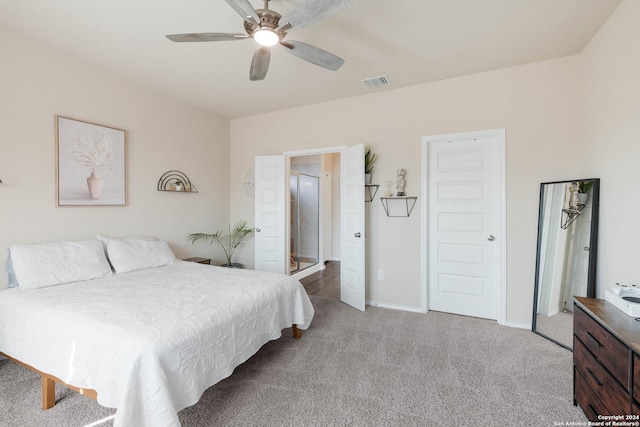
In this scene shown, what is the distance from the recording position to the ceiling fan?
5.26 ft

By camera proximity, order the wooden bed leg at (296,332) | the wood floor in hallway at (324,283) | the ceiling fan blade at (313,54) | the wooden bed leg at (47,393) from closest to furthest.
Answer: the wooden bed leg at (47,393), the ceiling fan blade at (313,54), the wooden bed leg at (296,332), the wood floor in hallway at (324,283)

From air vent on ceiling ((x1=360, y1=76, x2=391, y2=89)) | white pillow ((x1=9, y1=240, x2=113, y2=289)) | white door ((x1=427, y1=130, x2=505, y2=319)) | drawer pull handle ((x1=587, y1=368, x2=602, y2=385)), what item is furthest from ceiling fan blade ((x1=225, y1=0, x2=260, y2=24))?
drawer pull handle ((x1=587, y1=368, x2=602, y2=385))

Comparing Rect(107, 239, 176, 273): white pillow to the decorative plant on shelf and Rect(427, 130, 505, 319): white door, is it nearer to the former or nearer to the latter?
Rect(427, 130, 505, 319): white door

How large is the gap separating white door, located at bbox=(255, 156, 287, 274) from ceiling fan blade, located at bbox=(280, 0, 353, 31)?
2468 millimetres

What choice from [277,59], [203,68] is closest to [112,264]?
[203,68]

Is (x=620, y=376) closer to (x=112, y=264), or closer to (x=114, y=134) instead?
(x=112, y=264)

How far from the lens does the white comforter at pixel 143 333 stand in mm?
1344

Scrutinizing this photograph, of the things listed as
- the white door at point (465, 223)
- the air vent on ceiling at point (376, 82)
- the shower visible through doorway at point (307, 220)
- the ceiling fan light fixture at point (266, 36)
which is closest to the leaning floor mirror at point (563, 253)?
the white door at point (465, 223)

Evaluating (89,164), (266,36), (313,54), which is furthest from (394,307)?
(89,164)

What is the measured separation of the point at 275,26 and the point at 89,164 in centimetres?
245

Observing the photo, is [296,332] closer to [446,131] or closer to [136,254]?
[136,254]

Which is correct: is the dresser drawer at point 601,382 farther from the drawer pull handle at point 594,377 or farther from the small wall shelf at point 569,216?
the small wall shelf at point 569,216

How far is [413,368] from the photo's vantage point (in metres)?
2.21

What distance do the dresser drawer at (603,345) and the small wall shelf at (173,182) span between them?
4.16m
